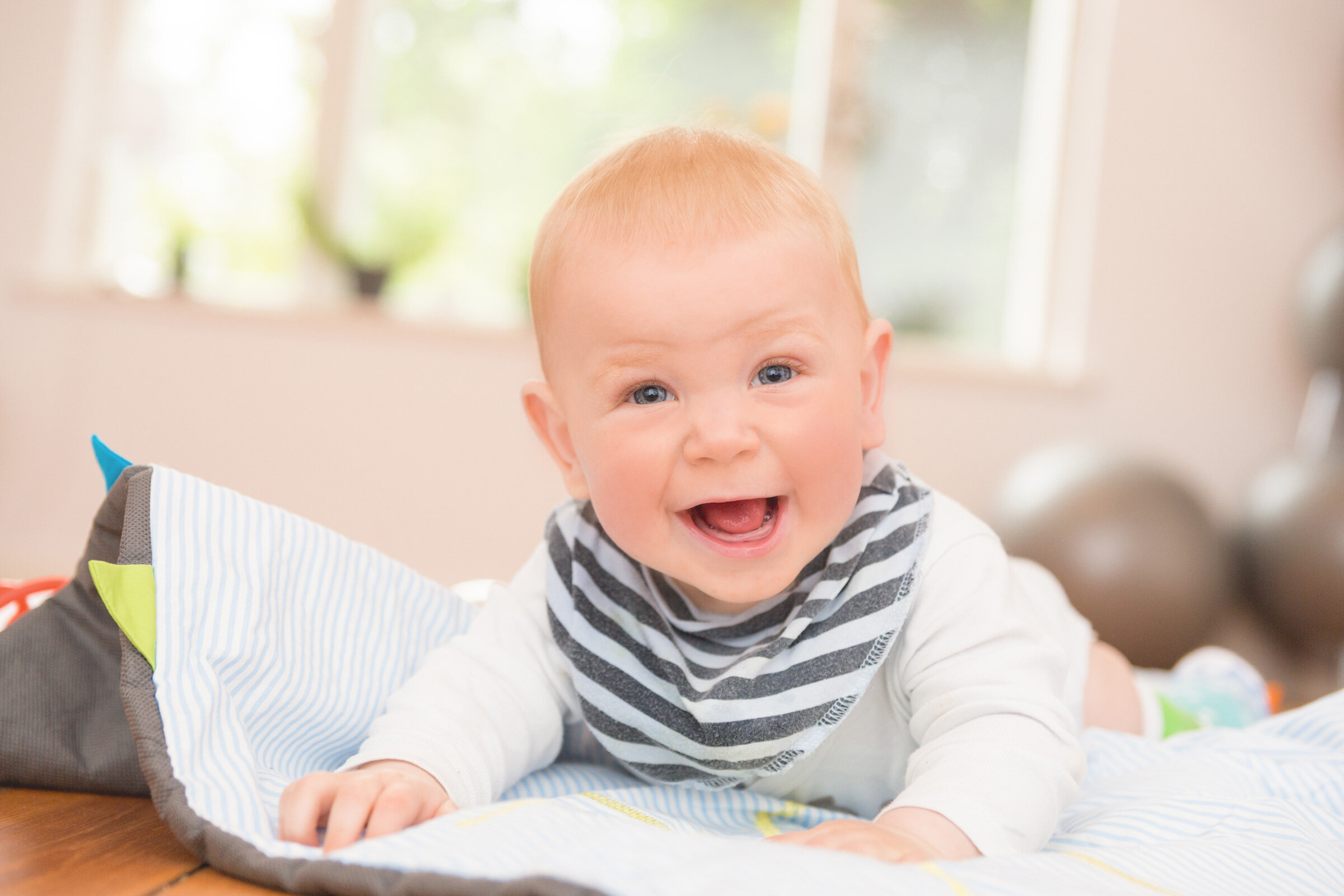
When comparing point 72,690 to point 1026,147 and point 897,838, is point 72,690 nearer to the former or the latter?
point 897,838

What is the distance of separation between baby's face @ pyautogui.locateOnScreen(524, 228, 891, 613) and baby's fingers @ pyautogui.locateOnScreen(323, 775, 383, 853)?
24 centimetres

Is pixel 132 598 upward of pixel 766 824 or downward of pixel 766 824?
upward

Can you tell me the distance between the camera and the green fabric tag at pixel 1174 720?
1218 millimetres

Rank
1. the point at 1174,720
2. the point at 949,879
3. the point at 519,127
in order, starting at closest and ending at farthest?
the point at 949,879 < the point at 1174,720 < the point at 519,127

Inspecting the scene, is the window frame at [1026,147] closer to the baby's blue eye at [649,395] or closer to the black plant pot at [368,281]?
the black plant pot at [368,281]

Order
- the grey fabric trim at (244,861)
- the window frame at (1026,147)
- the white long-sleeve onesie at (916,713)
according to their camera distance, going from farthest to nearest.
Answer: the window frame at (1026,147) < the white long-sleeve onesie at (916,713) < the grey fabric trim at (244,861)

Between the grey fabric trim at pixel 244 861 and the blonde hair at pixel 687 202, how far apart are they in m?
0.37

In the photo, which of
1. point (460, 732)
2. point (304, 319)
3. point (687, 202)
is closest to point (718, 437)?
point (687, 202)

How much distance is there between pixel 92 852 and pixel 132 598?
16 centimetres

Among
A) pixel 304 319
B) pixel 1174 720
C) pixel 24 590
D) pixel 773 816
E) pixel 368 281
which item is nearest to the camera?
pixel 773 816

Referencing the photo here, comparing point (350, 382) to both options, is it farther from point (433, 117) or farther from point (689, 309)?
point (689, 309)

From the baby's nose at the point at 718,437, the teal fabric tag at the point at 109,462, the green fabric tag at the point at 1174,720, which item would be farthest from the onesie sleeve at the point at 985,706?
the teal fabric tag at the point at 109,462

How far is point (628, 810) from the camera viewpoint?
0.71 meters

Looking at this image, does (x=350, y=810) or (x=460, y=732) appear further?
(x=460, y=732)
